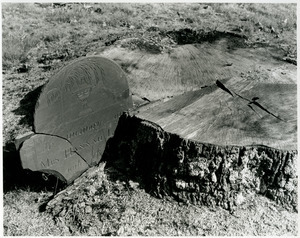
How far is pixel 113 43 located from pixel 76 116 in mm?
1546

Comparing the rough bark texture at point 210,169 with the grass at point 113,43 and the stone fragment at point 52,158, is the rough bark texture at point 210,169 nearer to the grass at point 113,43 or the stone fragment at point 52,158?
the grass at point 113,43

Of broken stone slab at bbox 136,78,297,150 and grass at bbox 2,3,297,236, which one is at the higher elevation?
broken stone slab at bbox 136,78,297,150

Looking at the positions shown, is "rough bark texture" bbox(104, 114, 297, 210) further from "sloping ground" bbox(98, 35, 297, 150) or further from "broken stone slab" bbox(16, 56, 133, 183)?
"broken stone slab" bbox(16, 56, 133, 183)

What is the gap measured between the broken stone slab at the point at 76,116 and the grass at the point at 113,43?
0.32 meters

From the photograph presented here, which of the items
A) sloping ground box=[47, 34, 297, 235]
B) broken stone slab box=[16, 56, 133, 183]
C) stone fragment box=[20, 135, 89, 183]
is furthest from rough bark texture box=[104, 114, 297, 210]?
stone fragment box=[20, 135, 89, 183]

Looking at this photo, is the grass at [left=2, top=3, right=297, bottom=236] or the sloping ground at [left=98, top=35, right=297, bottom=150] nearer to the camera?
the sloping ground at [left=98, top=35, right=297, bottom=150]

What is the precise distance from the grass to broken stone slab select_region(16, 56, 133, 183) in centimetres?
32

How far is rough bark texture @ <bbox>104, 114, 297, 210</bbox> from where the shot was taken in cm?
240

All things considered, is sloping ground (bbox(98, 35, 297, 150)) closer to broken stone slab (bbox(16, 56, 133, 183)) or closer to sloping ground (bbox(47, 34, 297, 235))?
sloping ground (bbox(47, 34, 297, 235))

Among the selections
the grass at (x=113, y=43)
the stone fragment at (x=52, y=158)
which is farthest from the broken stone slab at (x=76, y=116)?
the grass at (x=113, y=43)

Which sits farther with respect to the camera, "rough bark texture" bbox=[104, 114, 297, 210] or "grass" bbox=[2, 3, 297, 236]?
"grass" bbox=[2, 3, 297, 236]

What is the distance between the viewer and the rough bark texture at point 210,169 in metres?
2.40

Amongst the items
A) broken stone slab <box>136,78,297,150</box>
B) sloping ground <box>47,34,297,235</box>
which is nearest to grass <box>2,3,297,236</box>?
sloping ground <box>47,34,297,235</box>

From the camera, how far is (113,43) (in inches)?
158
